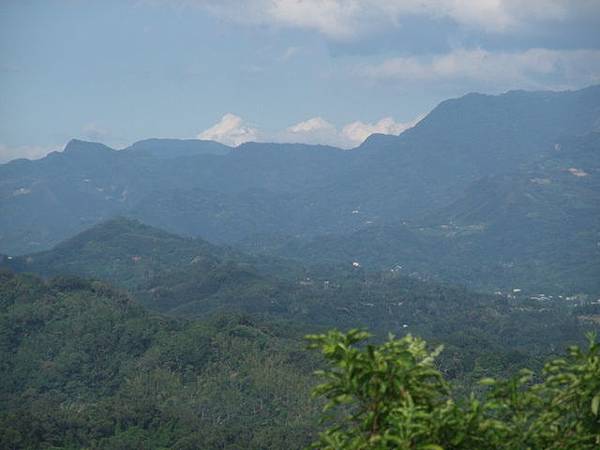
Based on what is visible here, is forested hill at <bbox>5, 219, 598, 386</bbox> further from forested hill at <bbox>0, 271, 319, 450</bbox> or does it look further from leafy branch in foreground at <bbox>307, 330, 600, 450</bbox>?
leafy branch in foreground at <bbox>307, 330, 600, 450</bbox>

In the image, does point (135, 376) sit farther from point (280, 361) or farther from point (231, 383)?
point (280, 361)

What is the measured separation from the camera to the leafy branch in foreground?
31.6 ft

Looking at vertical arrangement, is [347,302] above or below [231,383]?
below

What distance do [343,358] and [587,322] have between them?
456 ft

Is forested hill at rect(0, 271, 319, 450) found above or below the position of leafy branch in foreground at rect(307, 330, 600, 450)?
below

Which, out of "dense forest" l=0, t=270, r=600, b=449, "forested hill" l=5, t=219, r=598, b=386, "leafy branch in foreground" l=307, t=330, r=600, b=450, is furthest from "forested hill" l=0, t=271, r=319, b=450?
"leafy branch in foreground" l=307, t=330, r=600, b=450

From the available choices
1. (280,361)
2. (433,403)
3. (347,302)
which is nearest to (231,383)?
(280,361)

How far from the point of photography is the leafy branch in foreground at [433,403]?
31.6ft

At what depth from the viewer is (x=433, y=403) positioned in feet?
34.9

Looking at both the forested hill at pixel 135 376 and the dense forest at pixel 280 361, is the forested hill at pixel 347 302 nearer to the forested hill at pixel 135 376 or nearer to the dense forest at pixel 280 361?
the dense forest at pixel 280 361

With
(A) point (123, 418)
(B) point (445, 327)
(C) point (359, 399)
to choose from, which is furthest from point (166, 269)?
(C) point (359, 399)

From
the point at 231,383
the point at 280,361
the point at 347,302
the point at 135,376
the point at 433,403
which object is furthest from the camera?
the point at 347,302

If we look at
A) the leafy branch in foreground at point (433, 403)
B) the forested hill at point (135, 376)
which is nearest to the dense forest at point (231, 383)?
the leafy branch in foreground at point (433, 403)

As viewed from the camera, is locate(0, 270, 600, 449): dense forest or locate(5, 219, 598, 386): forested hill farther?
locate(5, 219, 598, 386): forested hill
